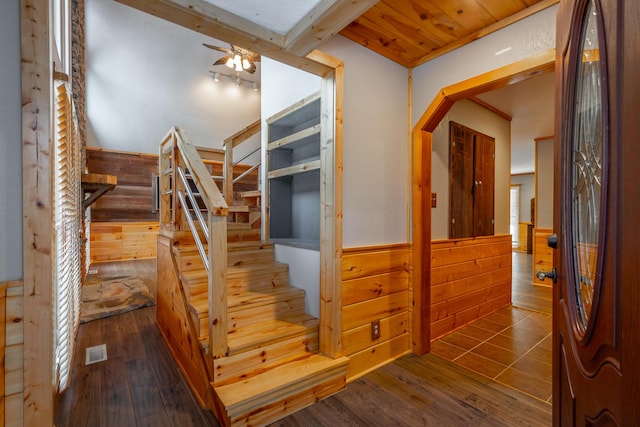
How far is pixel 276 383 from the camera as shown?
5.55 ft

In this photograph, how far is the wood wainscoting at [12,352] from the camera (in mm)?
975

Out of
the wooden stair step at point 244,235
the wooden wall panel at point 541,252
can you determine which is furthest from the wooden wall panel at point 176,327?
the wooden wall panel at point 541,252

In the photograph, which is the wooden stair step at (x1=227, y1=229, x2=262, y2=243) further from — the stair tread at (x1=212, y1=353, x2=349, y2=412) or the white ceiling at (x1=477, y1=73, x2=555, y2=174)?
the white ceiling at (x1=477, y1=73, x2=555, y2=174)

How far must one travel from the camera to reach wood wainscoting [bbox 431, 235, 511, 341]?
280 centimetres

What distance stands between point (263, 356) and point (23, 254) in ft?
4.29

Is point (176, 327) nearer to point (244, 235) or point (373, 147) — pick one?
point (244, 235)

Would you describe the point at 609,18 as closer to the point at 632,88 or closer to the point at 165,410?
the point at 632,88

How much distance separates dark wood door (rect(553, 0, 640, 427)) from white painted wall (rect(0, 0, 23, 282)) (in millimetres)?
1702

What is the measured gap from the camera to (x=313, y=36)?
1.55 meters

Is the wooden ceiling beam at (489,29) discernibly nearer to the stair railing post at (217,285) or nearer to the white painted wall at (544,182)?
the stair railing post at (217,285)

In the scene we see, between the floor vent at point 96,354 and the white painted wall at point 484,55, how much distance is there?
3239mm

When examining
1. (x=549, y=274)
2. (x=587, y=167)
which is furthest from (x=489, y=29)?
(x=549, y=274)

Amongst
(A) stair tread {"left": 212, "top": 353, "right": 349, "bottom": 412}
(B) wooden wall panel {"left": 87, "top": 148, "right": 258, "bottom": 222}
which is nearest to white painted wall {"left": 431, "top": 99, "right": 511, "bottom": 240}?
(A) stair tread {"left": 212, "top": 353, "right": 349, "bottom": 412}

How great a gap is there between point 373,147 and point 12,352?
7.03ft
